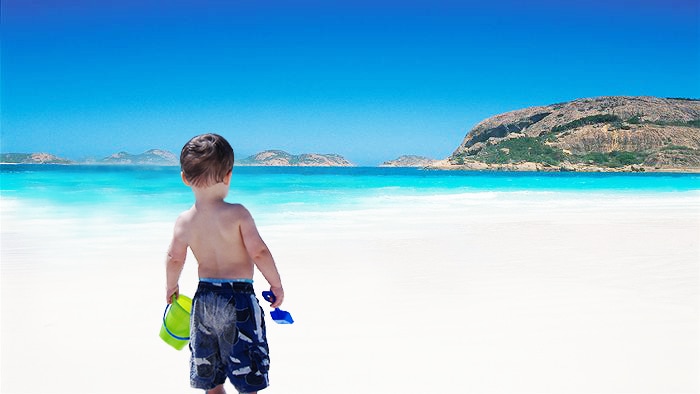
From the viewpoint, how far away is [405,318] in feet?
14.8

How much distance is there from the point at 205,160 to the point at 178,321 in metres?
0.75

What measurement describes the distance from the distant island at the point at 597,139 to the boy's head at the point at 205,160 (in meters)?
96.3

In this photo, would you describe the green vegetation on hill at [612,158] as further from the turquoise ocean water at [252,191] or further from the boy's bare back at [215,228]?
the boy's bare back at [215,228]

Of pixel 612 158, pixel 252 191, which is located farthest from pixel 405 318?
pixel 612 158

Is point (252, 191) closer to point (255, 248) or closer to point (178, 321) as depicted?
point (178, 321)

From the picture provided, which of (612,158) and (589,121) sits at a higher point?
(589,121)

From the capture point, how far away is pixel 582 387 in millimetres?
3279

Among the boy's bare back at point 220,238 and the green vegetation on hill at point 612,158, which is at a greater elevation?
the boy's bare back at point 220,238

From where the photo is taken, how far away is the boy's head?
239 centimetres

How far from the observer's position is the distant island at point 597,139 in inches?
3647

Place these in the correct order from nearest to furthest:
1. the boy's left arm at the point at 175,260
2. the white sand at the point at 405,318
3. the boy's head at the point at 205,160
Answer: the boy's head at the point at 205,160 → the boy's left arm at the point at 175,260 → the white sand at the point at 405,318

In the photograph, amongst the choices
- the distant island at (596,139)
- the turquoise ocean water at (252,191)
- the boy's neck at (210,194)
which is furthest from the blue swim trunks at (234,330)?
the distant island at (596,139)

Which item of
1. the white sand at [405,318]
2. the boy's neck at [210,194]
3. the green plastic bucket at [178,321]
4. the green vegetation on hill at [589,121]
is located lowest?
the white sand at [405,318]

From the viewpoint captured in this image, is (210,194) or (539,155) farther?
(539,155)
